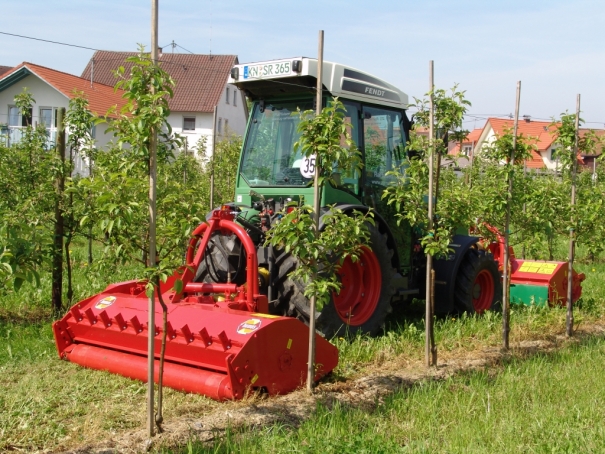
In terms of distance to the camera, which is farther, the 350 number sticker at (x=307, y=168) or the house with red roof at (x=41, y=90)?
the house with red roof at (x=41, y=90)

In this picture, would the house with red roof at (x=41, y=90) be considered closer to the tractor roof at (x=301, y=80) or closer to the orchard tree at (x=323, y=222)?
the tractor roof at (x=301, y=80)

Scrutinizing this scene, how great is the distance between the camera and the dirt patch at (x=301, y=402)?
13.9 feet

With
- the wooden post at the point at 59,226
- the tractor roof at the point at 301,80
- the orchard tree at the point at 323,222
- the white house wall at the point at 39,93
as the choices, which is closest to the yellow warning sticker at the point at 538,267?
the tractor roof at the point at 301,80

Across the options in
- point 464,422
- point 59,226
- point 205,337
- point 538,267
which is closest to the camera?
point 464,422

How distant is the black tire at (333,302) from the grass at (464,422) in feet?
Answer: 3.61

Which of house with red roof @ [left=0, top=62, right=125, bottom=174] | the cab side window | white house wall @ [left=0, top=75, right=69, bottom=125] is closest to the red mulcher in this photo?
the cab side window

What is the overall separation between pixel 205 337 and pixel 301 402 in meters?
0.83

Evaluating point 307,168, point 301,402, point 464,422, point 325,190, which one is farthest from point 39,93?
point 464,422

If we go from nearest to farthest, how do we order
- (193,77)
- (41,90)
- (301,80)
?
(301,80) → (41,90) → (193,77)

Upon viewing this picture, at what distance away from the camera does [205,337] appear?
5102 mm

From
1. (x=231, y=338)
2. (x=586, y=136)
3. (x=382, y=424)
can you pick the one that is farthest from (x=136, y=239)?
(x=586, y=136)

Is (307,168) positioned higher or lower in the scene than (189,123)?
lower

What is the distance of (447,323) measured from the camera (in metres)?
7.69

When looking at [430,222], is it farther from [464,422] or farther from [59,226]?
[59,226]
